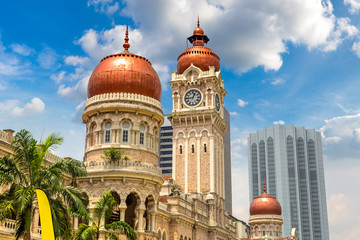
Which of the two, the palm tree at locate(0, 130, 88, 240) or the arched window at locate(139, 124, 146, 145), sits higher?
the arched window at locate(139, 124, 146, 145)

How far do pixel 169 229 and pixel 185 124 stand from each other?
2386cm

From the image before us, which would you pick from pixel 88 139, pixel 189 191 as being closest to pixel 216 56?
pixel 189 191

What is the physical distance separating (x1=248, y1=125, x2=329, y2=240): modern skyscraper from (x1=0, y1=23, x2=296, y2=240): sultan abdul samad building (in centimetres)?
10435

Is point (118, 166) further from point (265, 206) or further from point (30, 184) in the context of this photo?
point (265, 206)

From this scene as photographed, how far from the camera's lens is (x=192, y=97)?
70.4m

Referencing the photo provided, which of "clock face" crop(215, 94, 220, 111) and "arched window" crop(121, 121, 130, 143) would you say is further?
"clock face" crop(215, 94, 220, 111)

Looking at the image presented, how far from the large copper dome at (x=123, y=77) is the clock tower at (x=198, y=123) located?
1127 inches

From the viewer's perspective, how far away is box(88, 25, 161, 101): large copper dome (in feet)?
125

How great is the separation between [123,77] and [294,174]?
142515mm

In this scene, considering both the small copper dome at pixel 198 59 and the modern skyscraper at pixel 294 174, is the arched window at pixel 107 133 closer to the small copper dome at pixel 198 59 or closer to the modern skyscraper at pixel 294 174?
the small copper dome at pixel 198 59

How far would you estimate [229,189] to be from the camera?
17112 cm

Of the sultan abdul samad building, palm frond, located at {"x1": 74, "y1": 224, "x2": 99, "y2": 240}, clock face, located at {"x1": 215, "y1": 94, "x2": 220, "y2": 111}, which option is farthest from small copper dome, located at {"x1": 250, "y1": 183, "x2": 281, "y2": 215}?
palm frond, located at {"x1": 74, "y1": 224, "x2": 99, "y2": 240}

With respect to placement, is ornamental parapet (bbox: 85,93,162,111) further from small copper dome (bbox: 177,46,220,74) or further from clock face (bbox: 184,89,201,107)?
small copper dome (bbox: 177,46,220,74)

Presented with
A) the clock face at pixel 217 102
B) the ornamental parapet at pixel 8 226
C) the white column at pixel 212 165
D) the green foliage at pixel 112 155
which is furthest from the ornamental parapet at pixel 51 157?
the clock face at pixel 217 102
